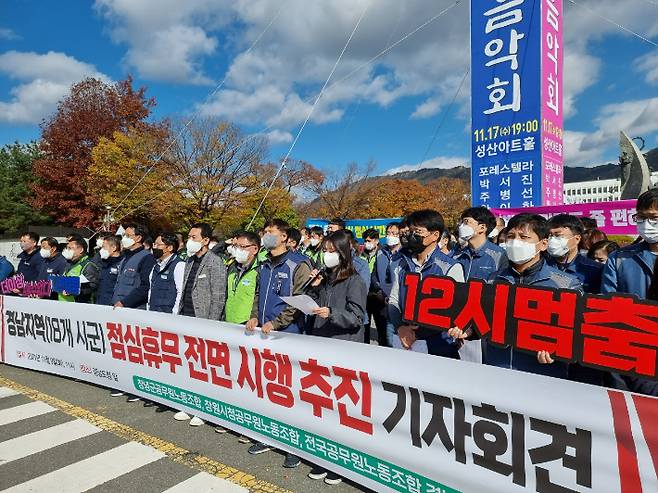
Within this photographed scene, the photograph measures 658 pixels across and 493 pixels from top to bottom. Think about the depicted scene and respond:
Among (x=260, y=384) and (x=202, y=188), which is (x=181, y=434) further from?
(x=202, y=188)

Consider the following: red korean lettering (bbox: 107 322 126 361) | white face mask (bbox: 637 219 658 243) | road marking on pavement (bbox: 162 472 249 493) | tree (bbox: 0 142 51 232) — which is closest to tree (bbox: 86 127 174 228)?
tree (bbox: 0 142 51 232)

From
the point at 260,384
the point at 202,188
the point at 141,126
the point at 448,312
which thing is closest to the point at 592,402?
the point at 448,312

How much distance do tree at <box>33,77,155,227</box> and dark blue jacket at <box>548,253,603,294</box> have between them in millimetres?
30915

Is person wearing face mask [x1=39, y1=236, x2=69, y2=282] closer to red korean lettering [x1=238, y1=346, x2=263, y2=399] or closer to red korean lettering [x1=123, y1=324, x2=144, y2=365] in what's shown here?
red korean lettering [x1=123, y1=324, x2=144, y2=365]

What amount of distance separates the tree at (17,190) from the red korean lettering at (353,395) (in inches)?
1613

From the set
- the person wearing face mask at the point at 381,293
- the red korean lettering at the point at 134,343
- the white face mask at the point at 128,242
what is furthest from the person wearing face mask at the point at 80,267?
the person wearing face mask at the point at 381,293

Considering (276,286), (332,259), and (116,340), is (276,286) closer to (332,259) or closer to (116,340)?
(332,259)

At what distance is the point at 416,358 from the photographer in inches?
107

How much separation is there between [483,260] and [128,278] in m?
3.94

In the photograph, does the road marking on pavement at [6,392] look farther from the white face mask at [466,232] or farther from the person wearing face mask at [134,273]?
the white face mask at [466,232]

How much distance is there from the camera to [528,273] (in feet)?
9.66

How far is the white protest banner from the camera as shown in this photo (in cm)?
209

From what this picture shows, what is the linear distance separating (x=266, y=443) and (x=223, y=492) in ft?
1.98

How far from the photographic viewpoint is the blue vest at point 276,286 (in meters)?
4.03
